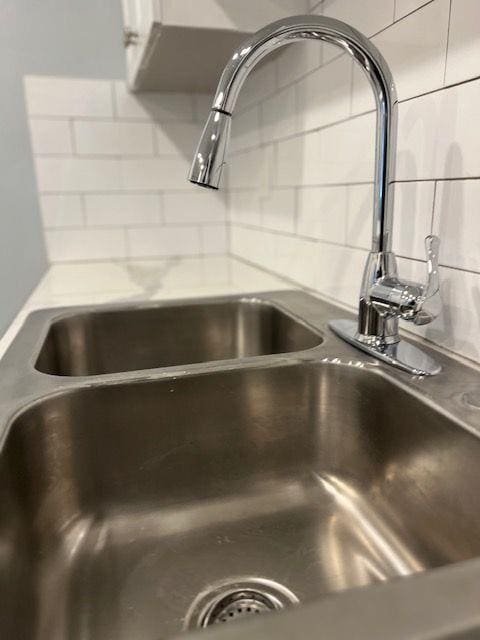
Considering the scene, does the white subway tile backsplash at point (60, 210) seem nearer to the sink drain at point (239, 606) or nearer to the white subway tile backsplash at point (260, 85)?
the white subway tile backsplash at point (260, 85)

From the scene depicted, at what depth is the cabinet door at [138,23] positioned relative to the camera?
0.75 meters

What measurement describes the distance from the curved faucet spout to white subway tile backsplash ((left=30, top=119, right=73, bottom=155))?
1.01 m

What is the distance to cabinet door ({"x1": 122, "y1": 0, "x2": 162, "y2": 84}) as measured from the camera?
752 millimetres

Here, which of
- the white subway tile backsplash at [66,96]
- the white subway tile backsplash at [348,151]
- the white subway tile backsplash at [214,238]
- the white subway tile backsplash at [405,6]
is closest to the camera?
the white subway tile backsplash at [405,6]

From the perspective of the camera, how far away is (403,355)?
515 mm

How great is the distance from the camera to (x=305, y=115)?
2.80 feet

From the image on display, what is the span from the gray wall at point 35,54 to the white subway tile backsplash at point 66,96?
0.13ft

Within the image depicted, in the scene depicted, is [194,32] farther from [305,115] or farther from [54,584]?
[54,584]

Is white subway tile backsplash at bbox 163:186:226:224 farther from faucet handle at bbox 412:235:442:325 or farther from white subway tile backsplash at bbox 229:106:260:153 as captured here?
faucet handle at bbox 412:235:442:325

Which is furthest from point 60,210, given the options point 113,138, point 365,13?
point 365,13

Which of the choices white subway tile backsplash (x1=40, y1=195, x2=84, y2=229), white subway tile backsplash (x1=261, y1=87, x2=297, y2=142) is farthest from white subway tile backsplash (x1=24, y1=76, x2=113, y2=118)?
white subway tile backsplash (x1=261, y1=87, x2=297, y2=142)

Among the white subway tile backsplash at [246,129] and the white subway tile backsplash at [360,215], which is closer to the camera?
the white subway tile backsplash at [360,215]

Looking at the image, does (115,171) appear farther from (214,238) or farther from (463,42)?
(463,42)

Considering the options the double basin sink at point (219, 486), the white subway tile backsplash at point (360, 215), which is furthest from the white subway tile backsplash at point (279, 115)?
the double basin sink at point (219, 486)
